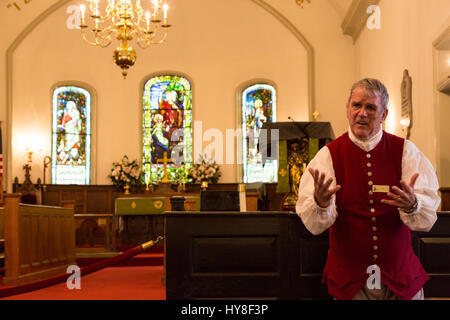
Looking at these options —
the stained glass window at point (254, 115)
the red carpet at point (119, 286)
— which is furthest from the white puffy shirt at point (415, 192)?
the stained glass window at point (254, 115)

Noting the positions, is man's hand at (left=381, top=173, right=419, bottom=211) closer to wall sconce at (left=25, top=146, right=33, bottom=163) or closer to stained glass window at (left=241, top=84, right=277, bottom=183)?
stained glass window at (left=241, top=84, right=277, bottom=183)

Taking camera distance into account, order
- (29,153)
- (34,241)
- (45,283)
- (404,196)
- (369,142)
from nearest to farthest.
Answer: (404,196) < (369,142) < (45,283) < (34,241) < (29,153)

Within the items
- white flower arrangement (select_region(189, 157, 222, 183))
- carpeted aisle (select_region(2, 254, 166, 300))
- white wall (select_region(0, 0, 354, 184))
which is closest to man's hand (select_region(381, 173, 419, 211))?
carpeted aisle (select_region(2, 254, 166, 300))

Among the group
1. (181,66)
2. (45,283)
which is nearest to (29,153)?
(181,66)

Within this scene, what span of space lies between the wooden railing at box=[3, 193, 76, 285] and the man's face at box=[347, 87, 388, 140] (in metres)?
5.78

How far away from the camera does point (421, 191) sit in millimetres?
2721

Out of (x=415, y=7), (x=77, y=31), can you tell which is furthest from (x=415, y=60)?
(x=77, y=31)

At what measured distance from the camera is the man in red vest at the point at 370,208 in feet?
8.92

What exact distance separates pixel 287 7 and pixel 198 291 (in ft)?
37.7

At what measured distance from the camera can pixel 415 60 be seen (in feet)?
28.8

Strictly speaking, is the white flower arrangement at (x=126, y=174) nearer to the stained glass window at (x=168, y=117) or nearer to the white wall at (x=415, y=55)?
the stained glass window at (x=168, y=117)

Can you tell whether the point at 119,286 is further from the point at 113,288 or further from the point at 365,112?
the point at 365,112

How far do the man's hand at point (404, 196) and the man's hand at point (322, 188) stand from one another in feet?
0.71

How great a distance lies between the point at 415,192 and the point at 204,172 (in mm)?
11546
